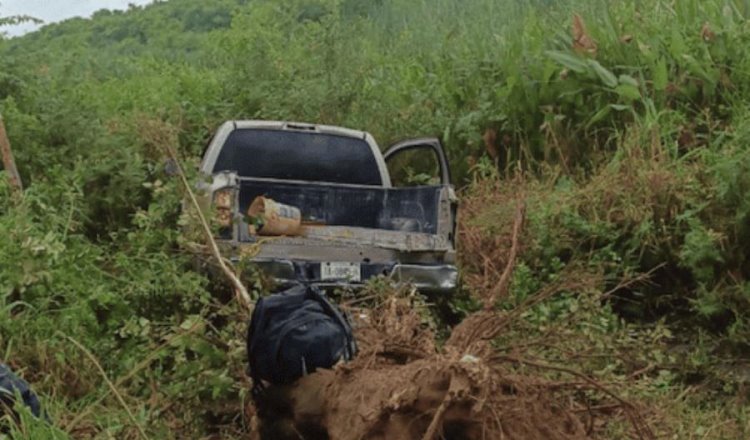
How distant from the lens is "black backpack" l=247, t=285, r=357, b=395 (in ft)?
18.2

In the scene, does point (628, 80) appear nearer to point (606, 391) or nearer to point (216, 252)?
point (216, 252)

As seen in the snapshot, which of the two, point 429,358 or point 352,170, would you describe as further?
point 352,170

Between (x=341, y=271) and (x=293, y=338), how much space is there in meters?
3.22

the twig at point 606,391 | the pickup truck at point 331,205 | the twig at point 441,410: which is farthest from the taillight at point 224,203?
the twig at point 441,410

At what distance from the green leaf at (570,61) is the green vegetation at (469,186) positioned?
2cm

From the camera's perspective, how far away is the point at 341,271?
875cm

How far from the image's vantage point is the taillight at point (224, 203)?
27.7ft

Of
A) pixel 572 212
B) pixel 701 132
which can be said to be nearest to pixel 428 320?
pixel 572 212

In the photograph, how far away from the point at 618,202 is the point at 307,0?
47.1ft

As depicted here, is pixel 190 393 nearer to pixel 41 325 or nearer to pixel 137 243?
pixel 41 325

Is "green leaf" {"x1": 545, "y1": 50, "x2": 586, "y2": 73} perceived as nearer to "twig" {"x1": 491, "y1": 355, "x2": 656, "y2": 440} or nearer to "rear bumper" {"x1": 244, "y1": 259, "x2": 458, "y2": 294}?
"rear bumper" {"x1": 244, "y1": 259, "x2": 458, "y2": 294}

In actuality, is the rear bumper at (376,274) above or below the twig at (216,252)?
below

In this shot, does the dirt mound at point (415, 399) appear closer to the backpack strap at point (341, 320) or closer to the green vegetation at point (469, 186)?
the backpack strap at point (341, 320)

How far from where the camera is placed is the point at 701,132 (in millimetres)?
11711
